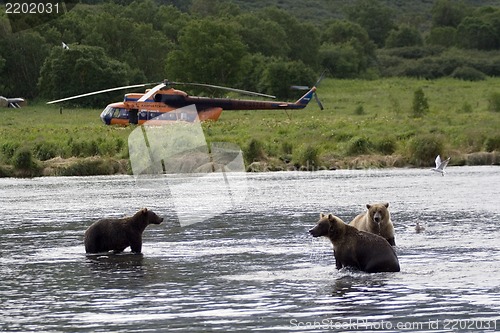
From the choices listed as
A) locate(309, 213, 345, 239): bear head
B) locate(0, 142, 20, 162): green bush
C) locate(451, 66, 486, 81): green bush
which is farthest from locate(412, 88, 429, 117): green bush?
locate(309, 213, 345, 239): bear head

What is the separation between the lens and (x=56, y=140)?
5394 cm

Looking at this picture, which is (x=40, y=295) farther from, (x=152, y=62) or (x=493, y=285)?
(x=152, y=62)

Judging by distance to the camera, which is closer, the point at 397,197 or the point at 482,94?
the point at 397,197

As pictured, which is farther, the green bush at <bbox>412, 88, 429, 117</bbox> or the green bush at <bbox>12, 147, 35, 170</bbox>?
the green bush at <bbox>412, 88, 429, 117</bbox>

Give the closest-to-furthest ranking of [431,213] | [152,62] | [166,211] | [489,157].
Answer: [431,213]
[166,211]
[489,157]
[152,62]

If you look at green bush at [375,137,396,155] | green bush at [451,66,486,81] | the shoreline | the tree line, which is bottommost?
the shoreline

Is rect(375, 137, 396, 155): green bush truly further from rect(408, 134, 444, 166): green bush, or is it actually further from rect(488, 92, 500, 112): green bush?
rect(488, 92, 500, 112): green bush

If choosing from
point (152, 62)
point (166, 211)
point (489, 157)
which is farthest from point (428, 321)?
point (152, 62)

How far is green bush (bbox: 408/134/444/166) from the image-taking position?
154 feet

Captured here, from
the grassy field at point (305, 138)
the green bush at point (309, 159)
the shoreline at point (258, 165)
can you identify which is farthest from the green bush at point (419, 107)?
the green bush at point (309, 159)

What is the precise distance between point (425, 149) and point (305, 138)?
8.05 m

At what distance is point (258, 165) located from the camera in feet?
160

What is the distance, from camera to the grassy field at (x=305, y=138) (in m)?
48.4

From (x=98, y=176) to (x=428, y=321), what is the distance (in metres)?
35.4
